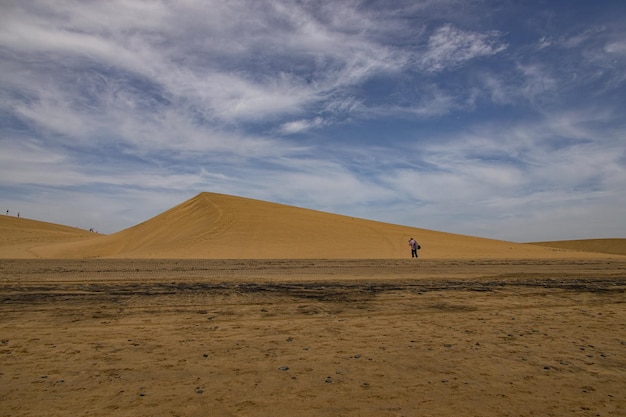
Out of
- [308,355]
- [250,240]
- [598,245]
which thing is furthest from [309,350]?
[598,245]

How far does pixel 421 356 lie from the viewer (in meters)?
5.05

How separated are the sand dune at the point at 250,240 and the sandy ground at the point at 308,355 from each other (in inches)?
676

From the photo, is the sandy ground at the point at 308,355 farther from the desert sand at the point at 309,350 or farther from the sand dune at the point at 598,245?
the sand dune at the point at 598,245

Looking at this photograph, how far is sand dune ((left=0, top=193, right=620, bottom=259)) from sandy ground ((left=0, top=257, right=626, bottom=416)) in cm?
1718

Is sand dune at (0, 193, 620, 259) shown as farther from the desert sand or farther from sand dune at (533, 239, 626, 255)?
sand dune at (533, 239, 626, 255)

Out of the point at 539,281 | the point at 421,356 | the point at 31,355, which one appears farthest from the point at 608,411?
the point at 539,281

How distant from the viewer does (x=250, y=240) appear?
96.4 feet

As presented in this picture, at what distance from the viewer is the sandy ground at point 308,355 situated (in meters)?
3.74

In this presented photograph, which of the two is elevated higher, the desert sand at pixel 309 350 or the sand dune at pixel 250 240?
the sand dune at pixel 250 240

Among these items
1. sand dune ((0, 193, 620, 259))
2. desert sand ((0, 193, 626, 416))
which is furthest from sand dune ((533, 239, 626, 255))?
desert sand ((0, 193, 626, 416))

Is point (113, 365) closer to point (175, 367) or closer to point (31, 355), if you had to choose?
point (175, 367)

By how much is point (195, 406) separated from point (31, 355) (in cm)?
256

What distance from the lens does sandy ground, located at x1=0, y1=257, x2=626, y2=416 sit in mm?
Result: 3740

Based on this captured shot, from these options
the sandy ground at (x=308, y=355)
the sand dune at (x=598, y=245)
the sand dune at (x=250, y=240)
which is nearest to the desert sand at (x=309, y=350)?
the sandy ground at (x=308, y=355)
